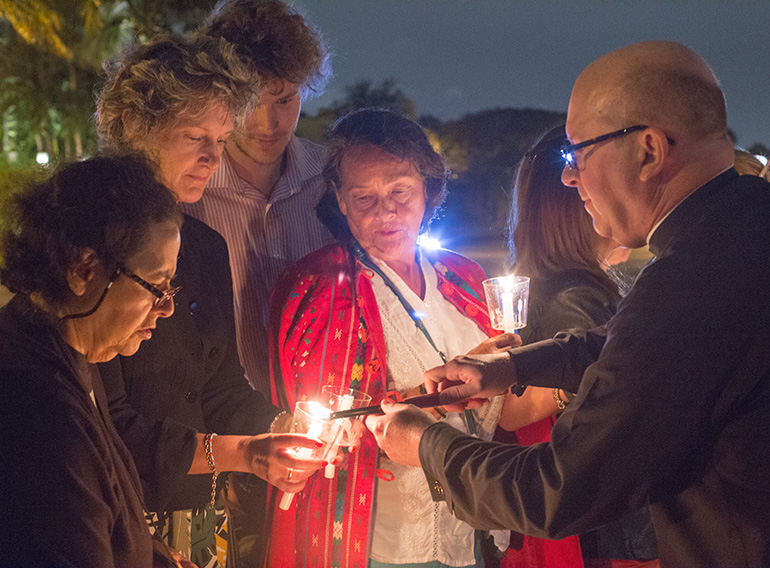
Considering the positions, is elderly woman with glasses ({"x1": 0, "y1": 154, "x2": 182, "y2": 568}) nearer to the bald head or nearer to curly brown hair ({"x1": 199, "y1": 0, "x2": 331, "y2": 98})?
the bald head

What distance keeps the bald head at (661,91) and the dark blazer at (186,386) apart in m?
1.75

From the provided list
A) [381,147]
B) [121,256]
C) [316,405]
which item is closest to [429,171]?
[381,147]

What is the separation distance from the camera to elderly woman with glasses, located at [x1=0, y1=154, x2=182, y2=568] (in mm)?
1473

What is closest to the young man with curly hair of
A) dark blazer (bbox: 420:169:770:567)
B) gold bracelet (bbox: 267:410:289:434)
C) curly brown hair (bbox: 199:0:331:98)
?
curly brown hair (bbox: 199:0:331:98)

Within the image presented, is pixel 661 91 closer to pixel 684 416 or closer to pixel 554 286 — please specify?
pixel 684 416

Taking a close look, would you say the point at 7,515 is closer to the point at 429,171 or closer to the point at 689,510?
the point at 689,510

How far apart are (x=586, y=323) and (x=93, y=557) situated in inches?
83.0

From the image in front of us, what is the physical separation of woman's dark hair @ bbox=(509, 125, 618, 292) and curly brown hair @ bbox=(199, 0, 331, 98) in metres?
1.32

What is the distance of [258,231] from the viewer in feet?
12.0

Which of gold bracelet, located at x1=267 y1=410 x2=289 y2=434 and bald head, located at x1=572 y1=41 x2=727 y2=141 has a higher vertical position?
bald head, located at x1=572 y1=41 x2=727 y2=141

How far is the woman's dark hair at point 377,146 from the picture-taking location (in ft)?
10.4

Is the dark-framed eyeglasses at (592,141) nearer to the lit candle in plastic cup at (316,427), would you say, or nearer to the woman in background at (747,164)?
the lit candle in plastic cup at (316,427)

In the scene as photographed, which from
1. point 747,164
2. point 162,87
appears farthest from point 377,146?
point 747,164

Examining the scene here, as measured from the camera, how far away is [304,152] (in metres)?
3.99
